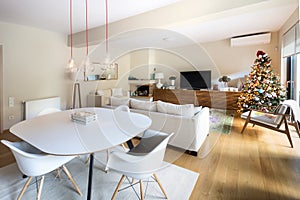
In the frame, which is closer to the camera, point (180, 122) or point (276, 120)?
point (180, 122)

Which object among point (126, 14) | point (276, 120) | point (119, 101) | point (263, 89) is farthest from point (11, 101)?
point (263, 89)

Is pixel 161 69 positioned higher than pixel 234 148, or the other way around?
pixel 161 69

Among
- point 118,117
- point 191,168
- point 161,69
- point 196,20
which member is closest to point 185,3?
point 196,20

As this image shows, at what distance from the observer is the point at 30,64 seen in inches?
151

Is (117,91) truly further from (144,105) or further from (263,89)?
(263,89)

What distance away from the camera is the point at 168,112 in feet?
8.65

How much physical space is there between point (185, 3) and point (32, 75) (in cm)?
368

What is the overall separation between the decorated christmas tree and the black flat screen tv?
1653 mm

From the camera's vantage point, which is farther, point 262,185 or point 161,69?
point 161,69

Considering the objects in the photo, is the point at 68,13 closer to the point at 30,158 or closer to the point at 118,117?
the point at 118,117

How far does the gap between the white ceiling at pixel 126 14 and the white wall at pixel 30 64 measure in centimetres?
25

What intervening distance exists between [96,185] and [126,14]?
2770mm

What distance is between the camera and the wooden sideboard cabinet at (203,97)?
5.32 meters

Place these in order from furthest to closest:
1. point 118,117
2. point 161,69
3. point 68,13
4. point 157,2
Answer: point 161,69 → point 68,13 → point 157,2 → point 118,117
